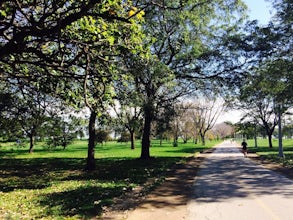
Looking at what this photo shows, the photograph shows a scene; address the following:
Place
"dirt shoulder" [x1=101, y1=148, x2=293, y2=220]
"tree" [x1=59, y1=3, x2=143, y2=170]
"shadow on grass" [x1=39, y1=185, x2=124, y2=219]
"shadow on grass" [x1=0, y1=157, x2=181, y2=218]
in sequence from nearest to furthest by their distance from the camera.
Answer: "tree" [x1=59, y1=3, x2=143, y2=170], "dirt shoulder" [x1=101, y1=148, x2=293, y2=220], "shadow on grass" [x1=39, y1=185, x2=124, y2=219], "shadow on grass" [x1=0, y1=157, x2=181, y2=218]

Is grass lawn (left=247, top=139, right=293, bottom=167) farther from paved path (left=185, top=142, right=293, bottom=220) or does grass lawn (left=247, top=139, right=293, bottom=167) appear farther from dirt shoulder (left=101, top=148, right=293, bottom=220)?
dirt shoulder (left=101, top=148, right=293, bottom=220)

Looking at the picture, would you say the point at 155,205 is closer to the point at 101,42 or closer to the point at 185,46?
the point at 101,42

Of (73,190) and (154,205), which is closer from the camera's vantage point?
(154,205)

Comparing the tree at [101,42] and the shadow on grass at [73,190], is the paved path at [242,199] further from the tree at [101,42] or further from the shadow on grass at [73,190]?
the tree at [101,42]

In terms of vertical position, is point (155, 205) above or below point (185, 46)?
below

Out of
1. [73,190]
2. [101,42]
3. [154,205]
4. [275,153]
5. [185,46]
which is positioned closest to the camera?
[101,42]

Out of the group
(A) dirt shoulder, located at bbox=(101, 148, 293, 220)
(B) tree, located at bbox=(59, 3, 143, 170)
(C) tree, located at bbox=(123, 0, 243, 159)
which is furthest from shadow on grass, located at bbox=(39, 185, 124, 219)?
(C) tree, located at bbox=(123, 0, 243, 159)

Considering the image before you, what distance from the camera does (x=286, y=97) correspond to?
74.1ft

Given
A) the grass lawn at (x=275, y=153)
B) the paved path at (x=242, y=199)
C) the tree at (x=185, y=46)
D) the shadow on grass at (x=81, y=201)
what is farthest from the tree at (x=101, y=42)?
the grass lawn at (x=275, y=153)

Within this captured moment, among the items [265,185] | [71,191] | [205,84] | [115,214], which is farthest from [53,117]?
[205,84]

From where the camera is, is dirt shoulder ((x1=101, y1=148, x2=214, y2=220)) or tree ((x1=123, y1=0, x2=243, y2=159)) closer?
dirt shoulder ((x1=101, y1=148, x2=214, y2=220))

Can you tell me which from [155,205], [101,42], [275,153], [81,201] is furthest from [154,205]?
[275,153]

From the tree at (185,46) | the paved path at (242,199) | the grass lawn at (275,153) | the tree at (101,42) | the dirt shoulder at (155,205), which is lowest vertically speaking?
the dirt shoulder at (155,205)

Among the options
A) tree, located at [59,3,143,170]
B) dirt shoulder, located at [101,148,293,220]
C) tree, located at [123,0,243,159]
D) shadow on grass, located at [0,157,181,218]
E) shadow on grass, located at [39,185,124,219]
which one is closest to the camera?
tree, located at [59,3,143,170]
